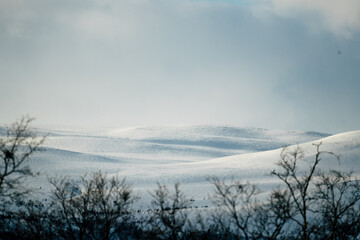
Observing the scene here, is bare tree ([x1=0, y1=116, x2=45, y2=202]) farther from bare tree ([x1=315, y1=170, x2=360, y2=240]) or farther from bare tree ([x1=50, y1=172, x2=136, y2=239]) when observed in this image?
bare tree ([x1=315, y1=170, x2=360, y2=240])

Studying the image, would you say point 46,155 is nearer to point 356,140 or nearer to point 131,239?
point 131,239

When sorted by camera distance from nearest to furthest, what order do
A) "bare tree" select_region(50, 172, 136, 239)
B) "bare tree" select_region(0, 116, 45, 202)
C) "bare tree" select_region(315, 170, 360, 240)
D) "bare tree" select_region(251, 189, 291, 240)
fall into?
1. "bare tree" select_region(0, 116, 45, 202)
2. "bare tree" select_region(251, 189, 291, 240)
3. "bare tree" select_region(315, 170, 360, 240)
4. "bare tree" select_region(50, 172, 136, 239)

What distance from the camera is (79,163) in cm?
4862

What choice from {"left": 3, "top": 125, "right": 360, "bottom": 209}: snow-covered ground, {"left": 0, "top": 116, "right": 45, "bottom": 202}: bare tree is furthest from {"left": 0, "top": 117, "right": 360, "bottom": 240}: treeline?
{"left": 3, "top": 125, "right": 360, "bottom": 209}: snow-covered ground

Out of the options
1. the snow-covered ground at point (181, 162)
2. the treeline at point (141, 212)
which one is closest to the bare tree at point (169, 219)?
the treeline at point (141, 212)

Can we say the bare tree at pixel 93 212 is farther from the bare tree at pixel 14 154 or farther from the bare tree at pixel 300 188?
the bare tree at pixel 300 188

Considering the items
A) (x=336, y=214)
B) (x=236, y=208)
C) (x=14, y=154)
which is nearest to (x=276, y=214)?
(x=336, y=214)

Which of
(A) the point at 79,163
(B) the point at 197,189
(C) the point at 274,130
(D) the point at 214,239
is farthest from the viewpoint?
(C) the point at 274,130

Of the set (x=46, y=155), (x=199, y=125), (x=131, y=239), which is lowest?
(x=131, y=239)

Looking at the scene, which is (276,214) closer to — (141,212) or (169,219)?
(169,219)

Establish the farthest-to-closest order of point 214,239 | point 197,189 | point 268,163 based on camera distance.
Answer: point 268,163
point 197,189
point 214,239

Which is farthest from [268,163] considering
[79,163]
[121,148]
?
[121,148]

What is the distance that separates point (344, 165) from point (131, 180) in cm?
2332

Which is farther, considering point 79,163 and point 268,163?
point 79,163
